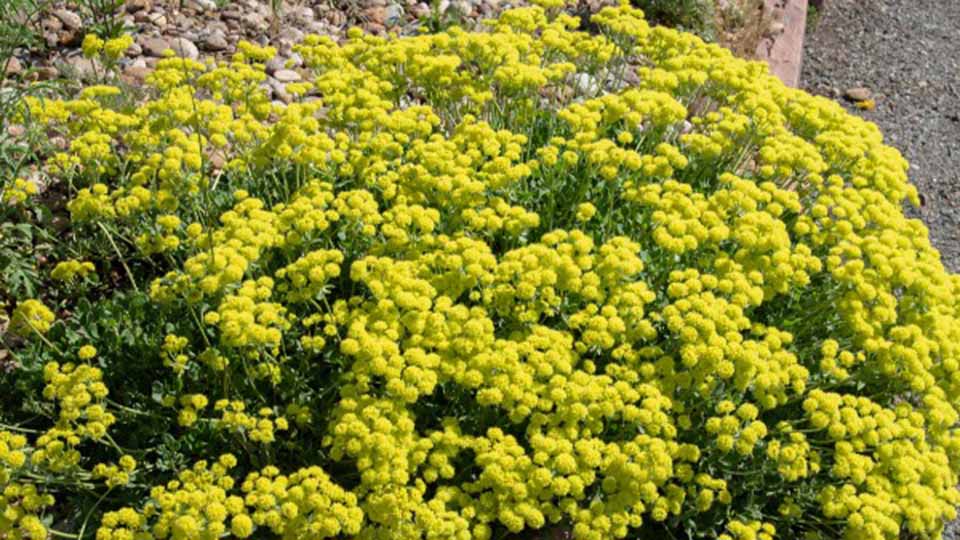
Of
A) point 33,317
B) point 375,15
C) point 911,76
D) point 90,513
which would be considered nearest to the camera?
point 90,513

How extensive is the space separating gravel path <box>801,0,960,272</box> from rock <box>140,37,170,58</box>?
183 inches

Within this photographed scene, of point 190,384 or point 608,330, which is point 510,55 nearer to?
point 608,330

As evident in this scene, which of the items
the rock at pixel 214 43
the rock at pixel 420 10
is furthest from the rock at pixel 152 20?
the rock at pixel 420 10

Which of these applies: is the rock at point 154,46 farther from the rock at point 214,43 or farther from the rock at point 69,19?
the rock at point 69,19

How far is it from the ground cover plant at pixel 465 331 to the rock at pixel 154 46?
952mm

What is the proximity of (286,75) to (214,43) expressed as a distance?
431 millimetres

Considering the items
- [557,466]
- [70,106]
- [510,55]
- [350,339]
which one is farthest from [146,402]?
[510,55]

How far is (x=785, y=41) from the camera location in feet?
22.8

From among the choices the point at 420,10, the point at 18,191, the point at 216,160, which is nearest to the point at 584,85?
the point at 420,10

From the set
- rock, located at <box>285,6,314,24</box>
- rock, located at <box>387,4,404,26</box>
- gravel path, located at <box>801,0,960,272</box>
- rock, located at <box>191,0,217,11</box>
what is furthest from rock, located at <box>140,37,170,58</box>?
gravel path, located at <box>801,0,960,272</box>

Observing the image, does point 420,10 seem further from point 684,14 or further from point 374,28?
point 684,14

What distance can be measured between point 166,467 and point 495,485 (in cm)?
113

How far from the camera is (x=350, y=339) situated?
2869 millimetres

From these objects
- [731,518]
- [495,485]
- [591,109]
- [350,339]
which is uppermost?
[591,109]
